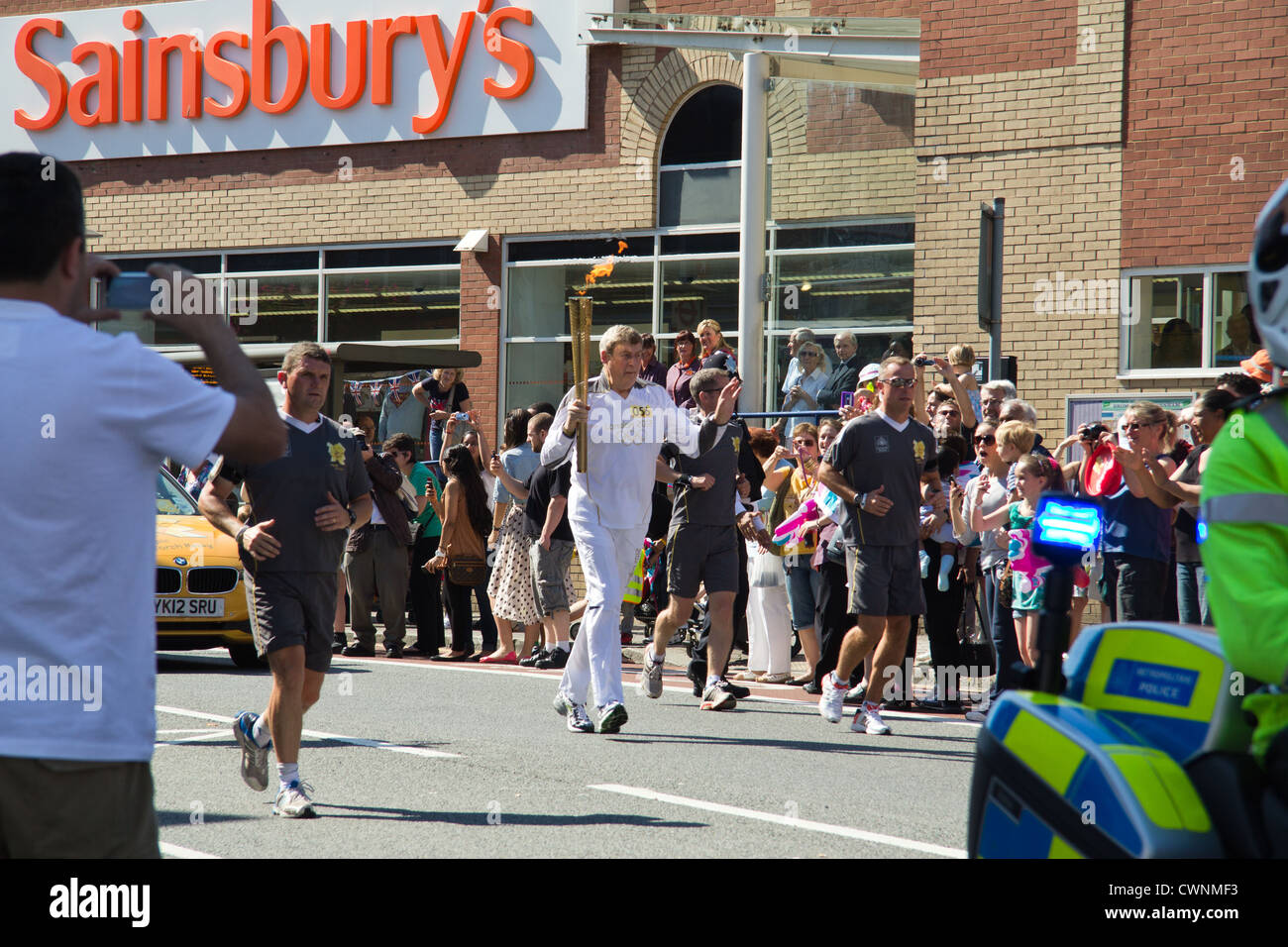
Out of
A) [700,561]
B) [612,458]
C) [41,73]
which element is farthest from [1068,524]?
[41,73]

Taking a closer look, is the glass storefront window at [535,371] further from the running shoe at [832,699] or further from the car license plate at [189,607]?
the running shoe at [832,699]

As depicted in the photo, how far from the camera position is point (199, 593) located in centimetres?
1241

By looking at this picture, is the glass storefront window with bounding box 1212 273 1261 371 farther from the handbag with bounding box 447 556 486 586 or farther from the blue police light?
the blue police light

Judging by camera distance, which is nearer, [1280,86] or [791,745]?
[791,745]

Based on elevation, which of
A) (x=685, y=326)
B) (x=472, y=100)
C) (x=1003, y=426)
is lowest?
(x=1003, y=426)

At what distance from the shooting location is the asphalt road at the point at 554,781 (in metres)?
6.38

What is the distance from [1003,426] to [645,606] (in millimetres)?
4726

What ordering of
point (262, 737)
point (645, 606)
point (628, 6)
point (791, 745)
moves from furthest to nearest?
1. point (628, 6)
2. point (645, 606)
3. point (791, 745)
4. point (262, 737)

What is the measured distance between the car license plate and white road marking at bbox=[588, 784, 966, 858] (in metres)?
5.63

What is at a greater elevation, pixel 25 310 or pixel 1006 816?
pixel 25 310

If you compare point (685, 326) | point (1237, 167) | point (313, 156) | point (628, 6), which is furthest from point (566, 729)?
point (313, 156)

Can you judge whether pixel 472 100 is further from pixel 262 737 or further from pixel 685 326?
pixel 262 737

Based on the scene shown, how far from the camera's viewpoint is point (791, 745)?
9.09 m

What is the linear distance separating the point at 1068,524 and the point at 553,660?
1024cm
